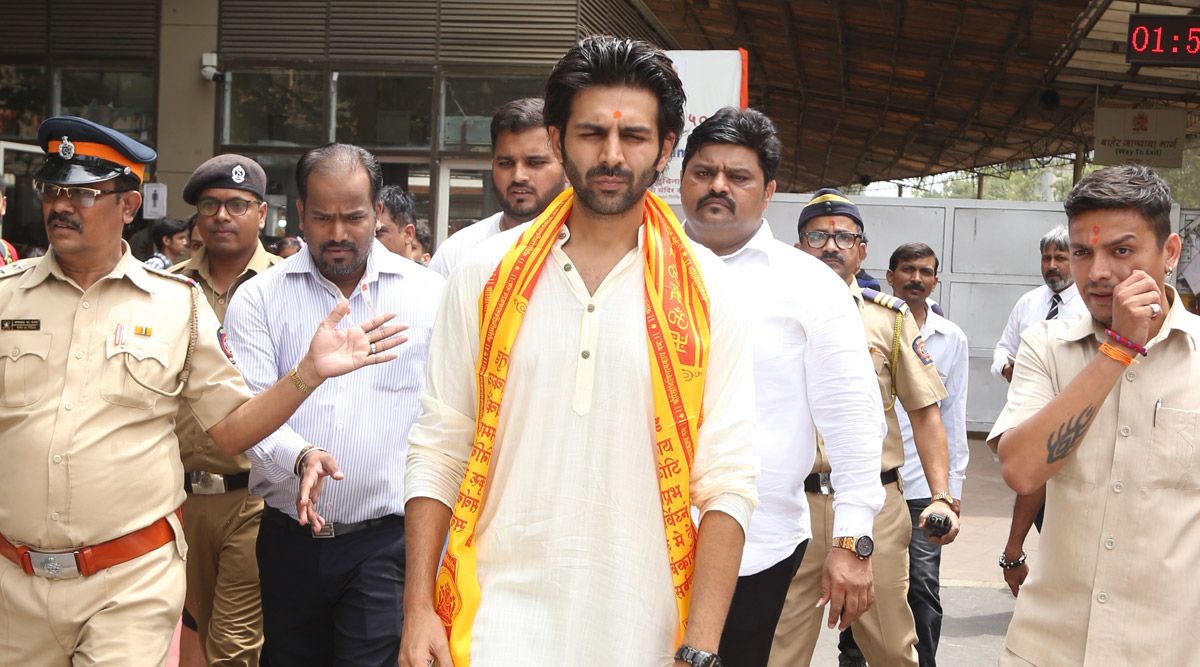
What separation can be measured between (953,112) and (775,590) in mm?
21572

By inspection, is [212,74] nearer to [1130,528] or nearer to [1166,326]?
[1166,326]

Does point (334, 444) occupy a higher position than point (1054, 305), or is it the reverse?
point (1054, 305)

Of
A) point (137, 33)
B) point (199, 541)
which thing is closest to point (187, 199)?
point (199, 541)

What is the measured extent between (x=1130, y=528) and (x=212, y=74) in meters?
13.6

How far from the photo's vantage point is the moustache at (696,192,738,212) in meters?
4.34

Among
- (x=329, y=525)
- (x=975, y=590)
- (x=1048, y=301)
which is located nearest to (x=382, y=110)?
(x=1048, y=301)

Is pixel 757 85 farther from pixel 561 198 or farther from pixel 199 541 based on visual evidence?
pixel 561 198

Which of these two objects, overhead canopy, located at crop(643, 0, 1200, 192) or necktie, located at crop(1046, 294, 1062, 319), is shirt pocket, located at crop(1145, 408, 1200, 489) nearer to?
necktie, located at crop(1046, 294, 1062, 319)

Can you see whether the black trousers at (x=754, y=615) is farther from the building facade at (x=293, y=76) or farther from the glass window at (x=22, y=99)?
the glass window at (x=22, y=99)

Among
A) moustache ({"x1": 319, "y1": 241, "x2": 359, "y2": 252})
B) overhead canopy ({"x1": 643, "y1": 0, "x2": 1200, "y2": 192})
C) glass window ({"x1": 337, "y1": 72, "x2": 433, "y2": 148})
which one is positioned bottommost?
moustache ({"x1": 319, "y1": 241, "x2": 359, "y2": 252})

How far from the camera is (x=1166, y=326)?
349 centimetres

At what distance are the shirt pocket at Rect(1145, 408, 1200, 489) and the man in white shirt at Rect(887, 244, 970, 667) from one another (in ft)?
7.91

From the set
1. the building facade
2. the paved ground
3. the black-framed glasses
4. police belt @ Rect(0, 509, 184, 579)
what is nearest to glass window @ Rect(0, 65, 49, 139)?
the building facade

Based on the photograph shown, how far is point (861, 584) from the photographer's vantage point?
4191 mm
